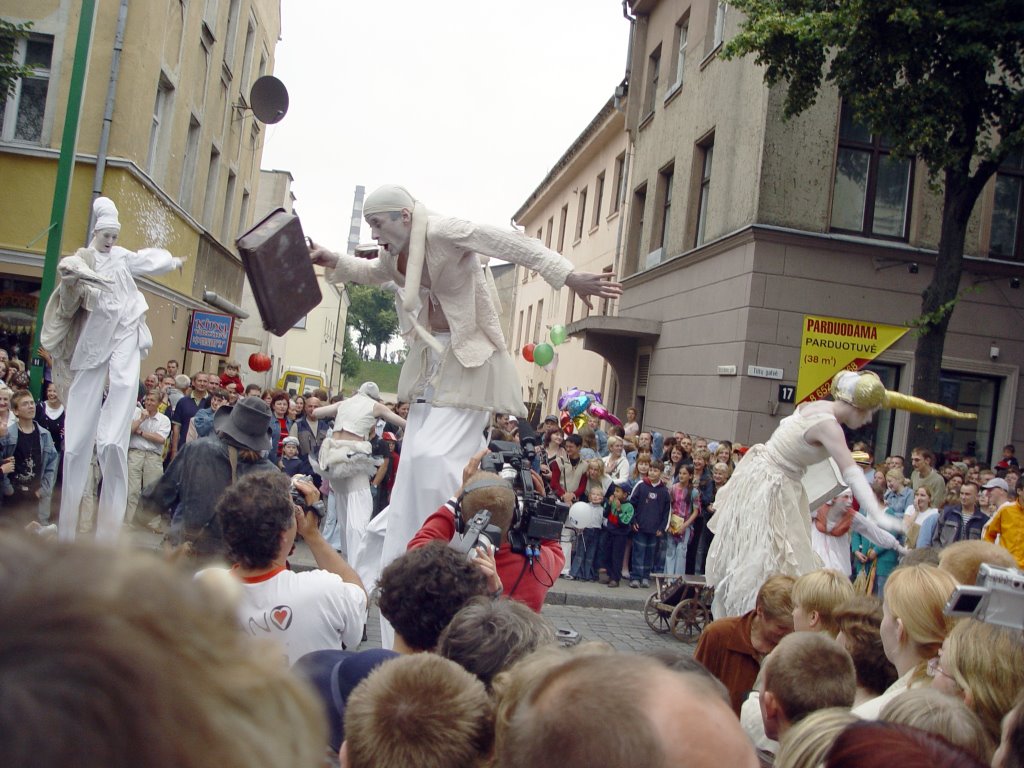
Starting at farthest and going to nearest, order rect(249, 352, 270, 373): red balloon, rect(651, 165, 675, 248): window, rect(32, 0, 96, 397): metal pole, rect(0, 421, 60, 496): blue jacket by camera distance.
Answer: rect(249, 352, 270, 373): red balloon
rect(651, 165, 675, 248): window
rect(32, 0, 96, 397): metal pole
rect(0, 421, 60, 496): blue jacket

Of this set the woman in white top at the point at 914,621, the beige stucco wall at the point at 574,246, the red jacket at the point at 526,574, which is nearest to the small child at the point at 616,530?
the red jacket at the point at 526,574

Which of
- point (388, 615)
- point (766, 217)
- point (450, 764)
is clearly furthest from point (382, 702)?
point (766, 217)

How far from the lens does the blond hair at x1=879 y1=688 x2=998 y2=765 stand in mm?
2180

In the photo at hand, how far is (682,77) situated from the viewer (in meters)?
21.4

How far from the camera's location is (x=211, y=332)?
17484 millimetres

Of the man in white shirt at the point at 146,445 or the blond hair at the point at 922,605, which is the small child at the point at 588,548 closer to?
the man in white shirt at the point at 146,445

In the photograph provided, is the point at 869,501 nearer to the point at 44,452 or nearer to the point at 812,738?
the point at 812,738

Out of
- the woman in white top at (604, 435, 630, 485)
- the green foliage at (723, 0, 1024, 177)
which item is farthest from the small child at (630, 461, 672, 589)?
the green foliage at (723, 0, 1024, 177)

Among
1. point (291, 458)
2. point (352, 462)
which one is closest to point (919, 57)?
point (352, 462)

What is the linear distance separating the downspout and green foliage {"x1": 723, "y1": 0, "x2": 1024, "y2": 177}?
403 inches

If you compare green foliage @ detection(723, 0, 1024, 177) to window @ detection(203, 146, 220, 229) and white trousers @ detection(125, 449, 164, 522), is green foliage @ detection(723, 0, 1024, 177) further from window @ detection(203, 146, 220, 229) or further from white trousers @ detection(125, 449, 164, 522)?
window @ detection(203, 146, 220, 229)

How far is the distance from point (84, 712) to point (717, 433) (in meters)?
16.7

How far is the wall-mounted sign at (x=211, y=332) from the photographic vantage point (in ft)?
57.2

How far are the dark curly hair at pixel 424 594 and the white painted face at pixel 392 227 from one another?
2.08 m
